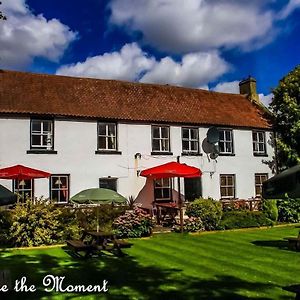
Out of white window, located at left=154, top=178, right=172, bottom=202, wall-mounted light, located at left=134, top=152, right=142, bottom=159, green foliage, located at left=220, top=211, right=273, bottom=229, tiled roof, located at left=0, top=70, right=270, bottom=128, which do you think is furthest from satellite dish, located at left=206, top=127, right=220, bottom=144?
green foliage, located at left=220, top=211, right=273, bottom=229

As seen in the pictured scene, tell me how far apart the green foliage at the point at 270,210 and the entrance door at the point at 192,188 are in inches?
189

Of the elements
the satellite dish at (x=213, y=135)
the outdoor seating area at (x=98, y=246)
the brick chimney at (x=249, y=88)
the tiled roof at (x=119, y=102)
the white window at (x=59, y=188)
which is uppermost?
the brick chimney at (x=249, y=88)

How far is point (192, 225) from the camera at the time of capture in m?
20.1

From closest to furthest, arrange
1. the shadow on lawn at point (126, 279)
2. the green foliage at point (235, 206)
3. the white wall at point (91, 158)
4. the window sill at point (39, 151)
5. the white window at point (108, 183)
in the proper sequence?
1. the shadow on lawn at point (126, 279)
2. the white wall at point (91, 158)
3. the window sill at point (39, 151)
4. the green foliage at point (235, 206)
5. the white window at point (108, 183)

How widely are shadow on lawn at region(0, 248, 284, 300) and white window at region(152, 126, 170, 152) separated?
12.6m

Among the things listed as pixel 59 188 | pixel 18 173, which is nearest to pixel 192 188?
pixel 59 188

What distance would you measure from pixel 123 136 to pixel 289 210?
36.2 feet

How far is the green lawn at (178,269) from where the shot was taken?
9078 mm

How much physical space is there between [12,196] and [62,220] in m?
10.9

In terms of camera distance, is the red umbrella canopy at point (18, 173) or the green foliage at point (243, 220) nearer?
the red umbrella canopy at point (18, 173)

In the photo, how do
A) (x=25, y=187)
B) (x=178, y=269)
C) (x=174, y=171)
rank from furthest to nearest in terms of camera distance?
(x=25, y=187)
(x=174, y=171)
(x=178, y=269)

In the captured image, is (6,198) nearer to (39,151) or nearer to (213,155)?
(39,151)

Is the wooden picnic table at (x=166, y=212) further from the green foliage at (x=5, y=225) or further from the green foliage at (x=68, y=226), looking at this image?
the green foliage at (x=5, y=225)

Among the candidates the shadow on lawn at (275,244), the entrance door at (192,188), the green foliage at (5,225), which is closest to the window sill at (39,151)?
the green foliage at (5,225)
